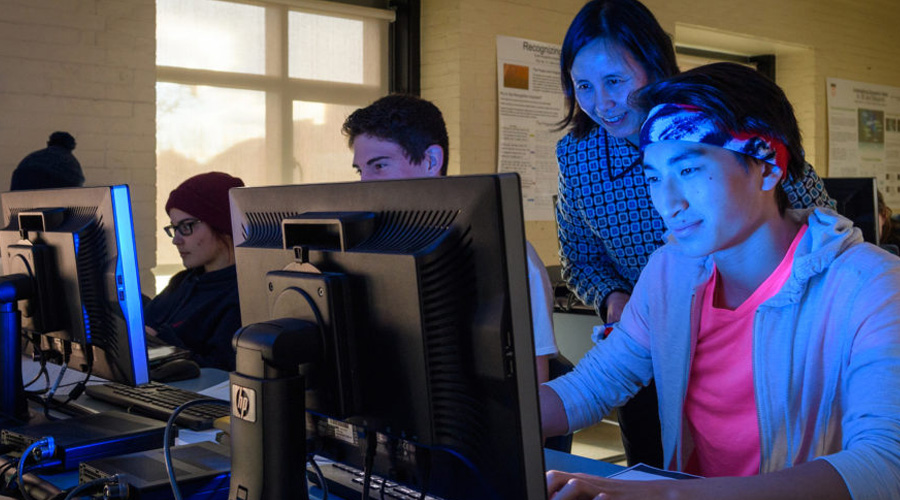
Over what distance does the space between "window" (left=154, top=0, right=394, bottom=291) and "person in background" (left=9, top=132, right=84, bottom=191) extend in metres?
1.32

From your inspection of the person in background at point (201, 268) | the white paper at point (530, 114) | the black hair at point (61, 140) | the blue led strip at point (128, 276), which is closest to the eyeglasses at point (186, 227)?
the person in background at point (201, 268)

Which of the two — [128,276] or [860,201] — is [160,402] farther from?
[860,201]

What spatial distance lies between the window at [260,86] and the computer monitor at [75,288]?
9.61 ft

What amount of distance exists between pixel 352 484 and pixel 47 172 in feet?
7.48

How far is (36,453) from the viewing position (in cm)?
130

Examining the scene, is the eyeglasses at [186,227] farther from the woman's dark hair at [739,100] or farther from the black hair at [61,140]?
the woman's dark hair at [739,100]

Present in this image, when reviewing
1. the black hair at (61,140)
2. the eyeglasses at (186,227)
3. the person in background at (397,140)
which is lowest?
the eyeglasses at (186,227)

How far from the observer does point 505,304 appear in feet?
2.66

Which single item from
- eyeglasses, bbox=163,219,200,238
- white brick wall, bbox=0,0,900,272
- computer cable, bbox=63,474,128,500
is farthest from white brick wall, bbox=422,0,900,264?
computer cable, bbox=63,474,128,500

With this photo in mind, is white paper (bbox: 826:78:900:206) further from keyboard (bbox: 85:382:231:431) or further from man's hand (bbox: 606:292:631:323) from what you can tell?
keyboard (bbox: 85:382:231:431)

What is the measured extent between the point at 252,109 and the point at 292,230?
4018 millimetres

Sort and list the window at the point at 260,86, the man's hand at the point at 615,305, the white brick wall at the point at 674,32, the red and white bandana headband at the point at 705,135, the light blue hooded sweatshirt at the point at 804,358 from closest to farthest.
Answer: the light blue hooded sweatshirt at the point at 804,358
the red and white bandana headband at the point at 705,135
the man's hand at the point at 615,305
the window at the point at 260,86
the white brick wall at the point at 674,32

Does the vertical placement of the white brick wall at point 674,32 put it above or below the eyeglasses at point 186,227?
above

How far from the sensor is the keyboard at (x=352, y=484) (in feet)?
3.55
